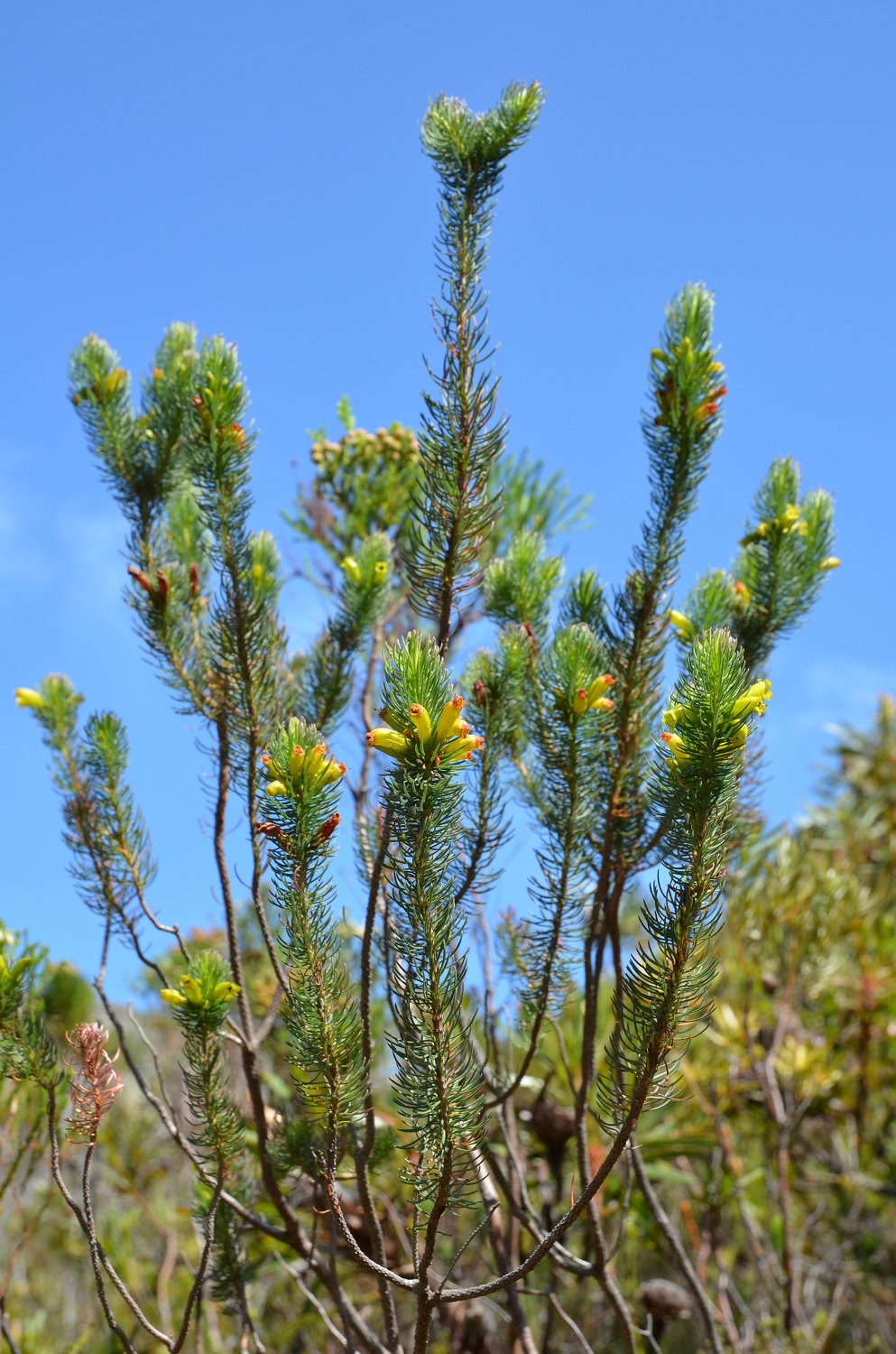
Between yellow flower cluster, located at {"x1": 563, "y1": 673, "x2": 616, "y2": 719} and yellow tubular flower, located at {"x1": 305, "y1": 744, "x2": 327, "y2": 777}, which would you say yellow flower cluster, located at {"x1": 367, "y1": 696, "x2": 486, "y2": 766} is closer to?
yellow tubular flower, located at {"x1": 305, "y1": 744, "x2": 327, "y2": 777}

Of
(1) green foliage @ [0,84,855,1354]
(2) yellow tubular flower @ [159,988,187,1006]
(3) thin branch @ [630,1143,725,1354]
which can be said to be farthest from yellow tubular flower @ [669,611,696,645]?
(2) yellow tubular flower @ [159,988,187,1006]

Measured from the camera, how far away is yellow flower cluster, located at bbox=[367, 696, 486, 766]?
4.63ft

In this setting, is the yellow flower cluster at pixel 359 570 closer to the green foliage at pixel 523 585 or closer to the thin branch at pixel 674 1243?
the green foliage at pixel 523 585

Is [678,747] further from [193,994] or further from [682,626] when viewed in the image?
[193,994]

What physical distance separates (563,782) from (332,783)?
0.71 meters

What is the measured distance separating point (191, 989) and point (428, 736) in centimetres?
72

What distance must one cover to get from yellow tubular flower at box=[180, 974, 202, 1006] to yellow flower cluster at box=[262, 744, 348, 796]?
484mm

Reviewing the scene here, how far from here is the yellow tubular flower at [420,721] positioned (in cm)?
140

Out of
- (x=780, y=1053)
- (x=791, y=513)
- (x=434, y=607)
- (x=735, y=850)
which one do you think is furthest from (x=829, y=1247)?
(x=434, y=607)

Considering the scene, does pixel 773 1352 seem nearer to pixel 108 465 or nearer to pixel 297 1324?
pixel 297 1324

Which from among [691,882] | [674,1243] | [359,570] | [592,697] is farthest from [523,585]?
[674,1243]

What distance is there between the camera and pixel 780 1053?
4.67 metres

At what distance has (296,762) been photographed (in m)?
1.50

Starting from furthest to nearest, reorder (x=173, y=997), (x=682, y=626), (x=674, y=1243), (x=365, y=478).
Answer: (x=365, y=478) < (x=674, y=1243) < (x=682, y=626) < (x=173, y=997)
